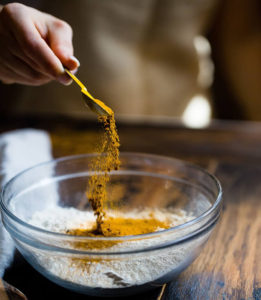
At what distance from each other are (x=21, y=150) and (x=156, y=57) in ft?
3.03

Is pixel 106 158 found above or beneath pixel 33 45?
beneath

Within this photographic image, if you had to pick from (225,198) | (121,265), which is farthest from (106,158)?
(225,198)

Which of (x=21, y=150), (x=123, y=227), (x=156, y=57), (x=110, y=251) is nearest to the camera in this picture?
(x=110, y=251)

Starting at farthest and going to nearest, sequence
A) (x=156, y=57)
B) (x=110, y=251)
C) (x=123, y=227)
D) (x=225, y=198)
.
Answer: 1. (x=156, y=57)
2. (x=225, y=198)
3. (x=123, y=227)
4. (x=110, y=251)

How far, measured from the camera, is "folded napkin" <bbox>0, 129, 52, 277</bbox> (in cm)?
93

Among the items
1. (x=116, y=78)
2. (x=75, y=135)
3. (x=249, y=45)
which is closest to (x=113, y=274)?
(x=75, y=135)

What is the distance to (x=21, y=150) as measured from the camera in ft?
3.41

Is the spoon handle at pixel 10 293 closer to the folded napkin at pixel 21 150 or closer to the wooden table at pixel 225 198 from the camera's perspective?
the wooden table at pixel 225 198

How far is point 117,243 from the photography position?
47 centimetres

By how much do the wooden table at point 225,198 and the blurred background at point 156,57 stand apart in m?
0.36

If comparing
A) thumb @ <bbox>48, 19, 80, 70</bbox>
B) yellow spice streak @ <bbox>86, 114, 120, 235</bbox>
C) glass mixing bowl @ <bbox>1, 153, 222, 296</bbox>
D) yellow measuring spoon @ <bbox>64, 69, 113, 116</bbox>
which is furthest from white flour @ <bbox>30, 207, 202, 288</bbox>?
thumb @ <bbox>48, 19, 80, 70</bbox>

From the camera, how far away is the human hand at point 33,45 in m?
0.66

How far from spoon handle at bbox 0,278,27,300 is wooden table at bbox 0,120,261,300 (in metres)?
0.03

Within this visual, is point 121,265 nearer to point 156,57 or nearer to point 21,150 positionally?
point 21,150
